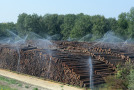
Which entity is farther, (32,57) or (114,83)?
(32,57)

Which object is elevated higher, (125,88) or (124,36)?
(124,36)

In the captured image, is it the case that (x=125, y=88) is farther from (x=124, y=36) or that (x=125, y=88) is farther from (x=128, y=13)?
(x=128, y=13)

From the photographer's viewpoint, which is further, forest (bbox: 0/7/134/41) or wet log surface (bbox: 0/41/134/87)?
forest (bbox: 0/7/134/41)

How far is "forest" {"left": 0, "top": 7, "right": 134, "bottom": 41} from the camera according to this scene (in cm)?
5625

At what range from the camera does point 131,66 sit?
1603 cm

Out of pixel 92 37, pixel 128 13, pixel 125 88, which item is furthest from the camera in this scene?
pixel 128 13

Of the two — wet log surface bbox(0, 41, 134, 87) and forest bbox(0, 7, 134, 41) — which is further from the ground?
forest bbox(0, 7, 134, 41)

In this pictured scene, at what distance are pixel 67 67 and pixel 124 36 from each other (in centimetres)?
4263

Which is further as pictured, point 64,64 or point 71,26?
point 71,26

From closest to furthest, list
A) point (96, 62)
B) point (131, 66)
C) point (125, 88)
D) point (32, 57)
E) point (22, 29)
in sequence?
point (125, 88) < point (131, 66) < point (96, 62) < point (32, 57) < point (22, 29)

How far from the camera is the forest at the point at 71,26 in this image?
56250 mm

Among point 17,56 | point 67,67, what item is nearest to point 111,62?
point 67,67

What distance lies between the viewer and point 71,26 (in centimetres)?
6912

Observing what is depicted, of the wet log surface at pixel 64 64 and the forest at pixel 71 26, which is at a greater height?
the forest at pixel 71 26
